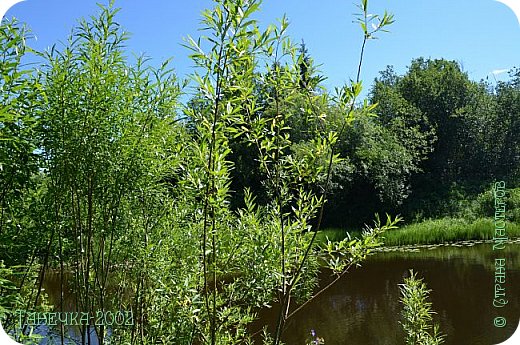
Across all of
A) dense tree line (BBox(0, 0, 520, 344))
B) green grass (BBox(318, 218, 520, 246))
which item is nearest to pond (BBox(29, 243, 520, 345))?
green grass (BBox(318, 218, 520, 246))

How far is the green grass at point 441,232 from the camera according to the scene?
6.91 m

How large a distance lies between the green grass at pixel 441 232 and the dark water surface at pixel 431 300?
17 cm

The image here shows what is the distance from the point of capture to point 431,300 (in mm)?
5480

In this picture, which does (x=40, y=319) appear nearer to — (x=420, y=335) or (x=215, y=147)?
(x=215, y=147)

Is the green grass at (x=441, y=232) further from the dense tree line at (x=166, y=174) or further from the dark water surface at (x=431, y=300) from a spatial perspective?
the dense tree line at (x=166, y=174)

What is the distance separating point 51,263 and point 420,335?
2.07 metres

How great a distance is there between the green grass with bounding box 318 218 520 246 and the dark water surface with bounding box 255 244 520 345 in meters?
0.17

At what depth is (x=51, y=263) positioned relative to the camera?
2.54 meters

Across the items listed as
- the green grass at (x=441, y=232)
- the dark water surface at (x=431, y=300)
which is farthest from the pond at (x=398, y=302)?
the green grass at (x=441, y=232)

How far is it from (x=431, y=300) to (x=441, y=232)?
197cm

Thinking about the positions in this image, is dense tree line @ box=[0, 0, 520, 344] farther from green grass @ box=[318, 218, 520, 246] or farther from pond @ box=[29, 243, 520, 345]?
green grass @ box=[318, 218, 520, 246]

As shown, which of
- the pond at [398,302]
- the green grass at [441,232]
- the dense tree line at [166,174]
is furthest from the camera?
the green grass at [441,232]

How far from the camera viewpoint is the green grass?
22.7ft

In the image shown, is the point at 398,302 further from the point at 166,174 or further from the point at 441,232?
the point at 166,174
